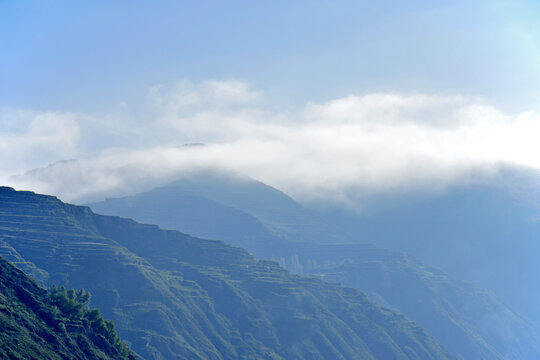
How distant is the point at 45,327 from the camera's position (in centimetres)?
15262

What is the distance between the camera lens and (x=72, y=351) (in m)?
152

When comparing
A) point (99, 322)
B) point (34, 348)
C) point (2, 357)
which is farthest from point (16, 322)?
point (99, 322)

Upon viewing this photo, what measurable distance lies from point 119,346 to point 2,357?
180ft

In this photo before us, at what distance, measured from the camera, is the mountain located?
138 meters

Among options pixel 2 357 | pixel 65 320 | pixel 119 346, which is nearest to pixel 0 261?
pixel 65 320

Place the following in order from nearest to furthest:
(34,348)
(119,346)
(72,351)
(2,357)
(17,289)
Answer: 1. (2,357)
2. (34,348)
3. (72,351)
4. (17,289)
5. (119,346)

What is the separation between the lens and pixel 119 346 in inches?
6969

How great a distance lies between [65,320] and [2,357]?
3814cm

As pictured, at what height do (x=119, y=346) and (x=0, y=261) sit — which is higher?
(x=0, y=261)

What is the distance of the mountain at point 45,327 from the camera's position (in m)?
138

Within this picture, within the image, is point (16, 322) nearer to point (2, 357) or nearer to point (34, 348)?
point (34, 348)

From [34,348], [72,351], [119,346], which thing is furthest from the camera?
[119,346]

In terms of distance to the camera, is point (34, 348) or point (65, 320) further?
point (65, 320)

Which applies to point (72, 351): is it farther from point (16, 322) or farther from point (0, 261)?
point (0, 261)
